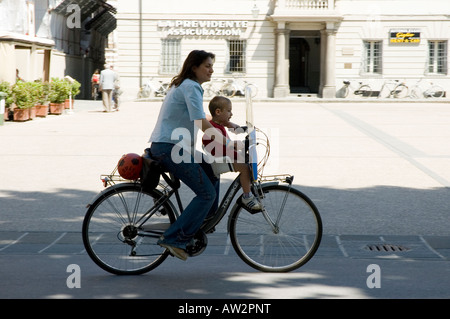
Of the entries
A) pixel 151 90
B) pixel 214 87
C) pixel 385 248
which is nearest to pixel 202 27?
pixel 214 87

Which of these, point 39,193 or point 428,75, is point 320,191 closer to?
point 39,193

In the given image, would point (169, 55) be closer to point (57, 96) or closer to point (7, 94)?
point (57, 96)

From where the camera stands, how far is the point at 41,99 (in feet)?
77.4

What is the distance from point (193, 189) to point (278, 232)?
82cm

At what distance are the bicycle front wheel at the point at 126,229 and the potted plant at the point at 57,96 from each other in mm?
19585

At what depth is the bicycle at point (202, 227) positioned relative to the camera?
5.69 m

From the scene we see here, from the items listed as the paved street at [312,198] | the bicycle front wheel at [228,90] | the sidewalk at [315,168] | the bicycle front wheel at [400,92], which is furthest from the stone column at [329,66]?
the paved street at [312,198]

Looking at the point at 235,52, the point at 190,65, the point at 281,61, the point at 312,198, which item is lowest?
the point at 312,198

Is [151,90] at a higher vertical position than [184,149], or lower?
higher

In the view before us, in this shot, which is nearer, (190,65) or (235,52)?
(190,65)

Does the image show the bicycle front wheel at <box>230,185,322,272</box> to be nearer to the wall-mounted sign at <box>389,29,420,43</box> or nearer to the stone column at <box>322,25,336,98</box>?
the stone column at <box>322,25,336,98</box>

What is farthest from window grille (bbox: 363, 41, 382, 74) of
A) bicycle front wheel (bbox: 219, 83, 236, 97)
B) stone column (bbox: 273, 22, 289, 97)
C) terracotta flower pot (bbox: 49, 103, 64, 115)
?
terracotta flower pot (bbox: 49, 103, 64, 115)

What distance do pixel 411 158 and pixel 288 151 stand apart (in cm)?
229

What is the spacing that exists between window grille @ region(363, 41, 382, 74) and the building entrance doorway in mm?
4304
